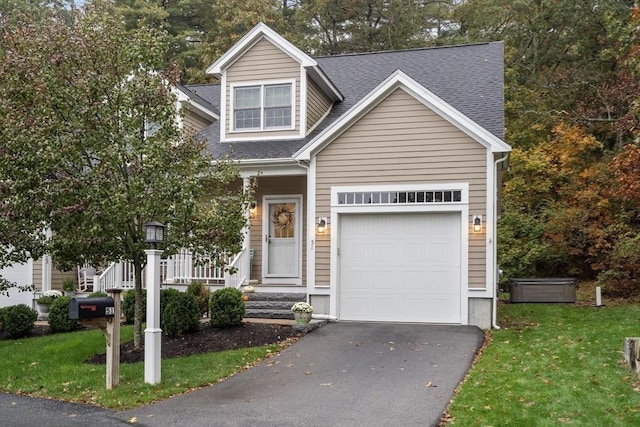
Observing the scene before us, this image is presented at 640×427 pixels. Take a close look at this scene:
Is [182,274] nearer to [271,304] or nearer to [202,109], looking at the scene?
[271,304]

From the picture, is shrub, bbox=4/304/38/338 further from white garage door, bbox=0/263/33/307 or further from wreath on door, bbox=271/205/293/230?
wreath on door, bbox=271/205/293/230

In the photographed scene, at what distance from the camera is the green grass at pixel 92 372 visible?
716 centimetres

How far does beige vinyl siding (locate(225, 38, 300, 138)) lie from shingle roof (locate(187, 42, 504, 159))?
0.35 meters

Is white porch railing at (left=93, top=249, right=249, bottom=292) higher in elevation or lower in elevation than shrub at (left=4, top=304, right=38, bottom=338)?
higher

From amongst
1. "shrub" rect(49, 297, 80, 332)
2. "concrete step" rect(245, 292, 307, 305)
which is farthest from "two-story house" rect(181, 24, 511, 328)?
"shrub" rect(49, 297, 80, 332)

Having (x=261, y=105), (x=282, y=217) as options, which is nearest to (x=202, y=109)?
(x=261, y=105)

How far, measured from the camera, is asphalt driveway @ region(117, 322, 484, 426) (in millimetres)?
6129

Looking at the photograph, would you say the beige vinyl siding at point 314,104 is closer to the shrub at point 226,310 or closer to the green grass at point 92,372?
the shrub at point 226,310

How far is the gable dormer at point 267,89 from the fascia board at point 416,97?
1.99 m

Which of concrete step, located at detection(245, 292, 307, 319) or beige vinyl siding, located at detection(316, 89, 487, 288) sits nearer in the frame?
beige vinyl siding, located at detection(316, 89, 487, 288)

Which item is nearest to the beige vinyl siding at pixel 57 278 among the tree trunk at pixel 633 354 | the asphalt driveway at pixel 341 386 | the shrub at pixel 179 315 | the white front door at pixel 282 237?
the white front door at pixel 282 237

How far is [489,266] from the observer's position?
11023mm

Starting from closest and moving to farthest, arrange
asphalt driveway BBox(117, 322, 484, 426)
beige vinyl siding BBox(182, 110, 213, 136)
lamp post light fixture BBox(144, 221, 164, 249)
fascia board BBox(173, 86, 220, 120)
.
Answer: asphalt driveway BBox(117, 322, 484, 426)
lamp post light fixture BBox(144, 221, 164, 249)
fascia board BBox(173, 86, 220, 120)
beige vinyl siding BBox(182, 110, 213, 136)

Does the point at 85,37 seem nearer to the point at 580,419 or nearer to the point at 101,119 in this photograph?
the point at 101,119
